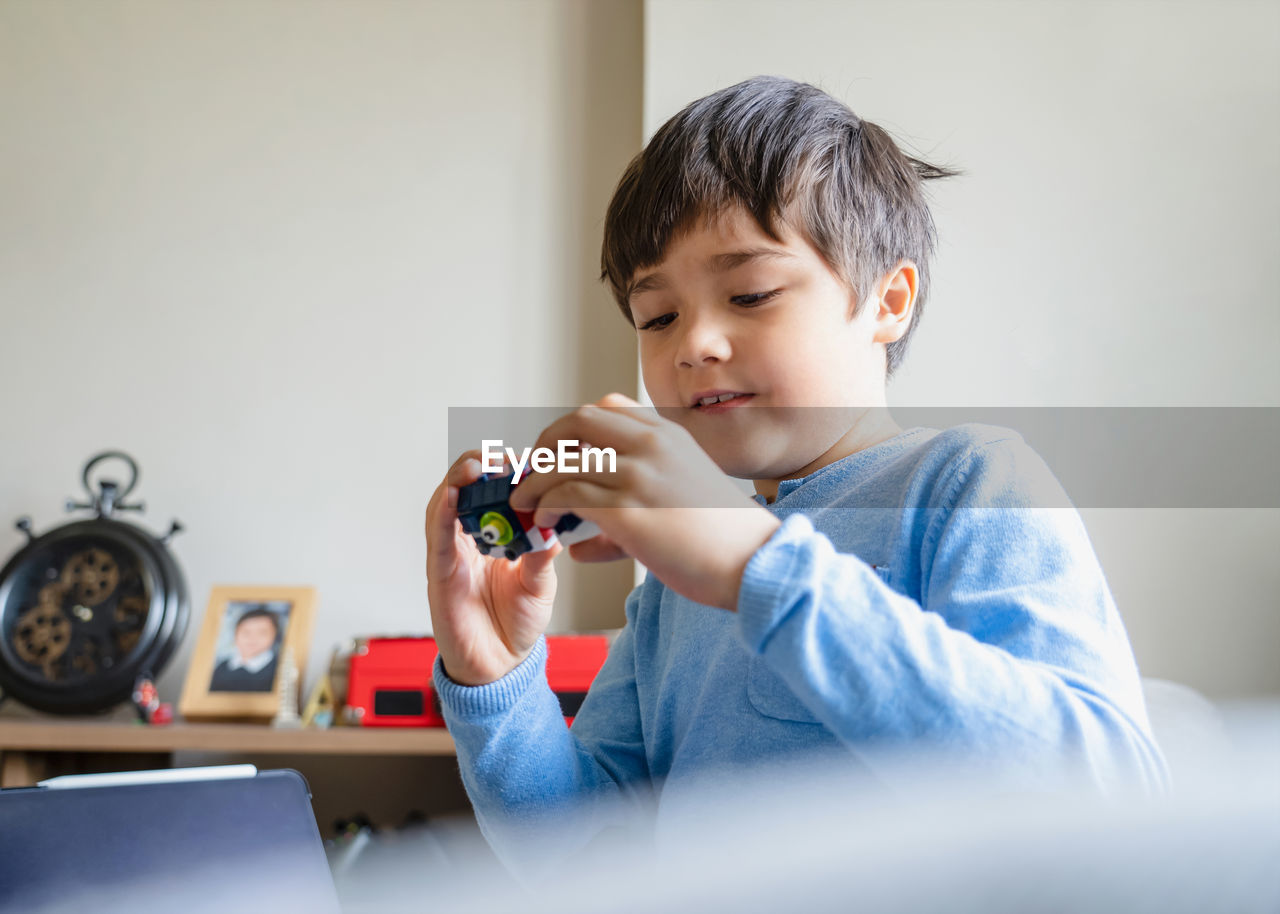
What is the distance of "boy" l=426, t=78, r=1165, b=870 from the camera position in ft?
1.20

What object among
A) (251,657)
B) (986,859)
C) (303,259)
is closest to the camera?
(986,859)

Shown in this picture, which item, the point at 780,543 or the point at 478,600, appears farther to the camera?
the point at 478,600

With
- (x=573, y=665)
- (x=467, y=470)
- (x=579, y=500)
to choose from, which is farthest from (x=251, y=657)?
(x=579, y=500)

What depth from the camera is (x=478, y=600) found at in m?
0.63

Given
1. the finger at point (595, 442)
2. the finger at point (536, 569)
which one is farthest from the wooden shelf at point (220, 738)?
the finger at point (595, 442)

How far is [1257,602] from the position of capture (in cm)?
145

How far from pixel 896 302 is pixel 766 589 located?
443 mm

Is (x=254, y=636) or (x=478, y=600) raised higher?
(x=478, y=600)

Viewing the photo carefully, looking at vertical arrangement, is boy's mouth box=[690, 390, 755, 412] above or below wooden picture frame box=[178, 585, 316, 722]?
above

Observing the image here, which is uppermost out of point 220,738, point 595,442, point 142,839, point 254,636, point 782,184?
point 782,184

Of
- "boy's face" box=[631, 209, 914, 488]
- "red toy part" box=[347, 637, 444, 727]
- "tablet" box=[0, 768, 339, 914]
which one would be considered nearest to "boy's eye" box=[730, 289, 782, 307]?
"boy's face" box=[631, 209, 914, 488]

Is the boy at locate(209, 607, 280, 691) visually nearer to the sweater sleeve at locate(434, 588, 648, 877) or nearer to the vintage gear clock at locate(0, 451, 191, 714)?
the vintage gear clock at locate(0, 451, 191, 714)

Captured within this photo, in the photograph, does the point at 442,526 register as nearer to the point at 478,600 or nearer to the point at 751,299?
the point at 478,600

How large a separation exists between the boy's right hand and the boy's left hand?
18 centimetres
